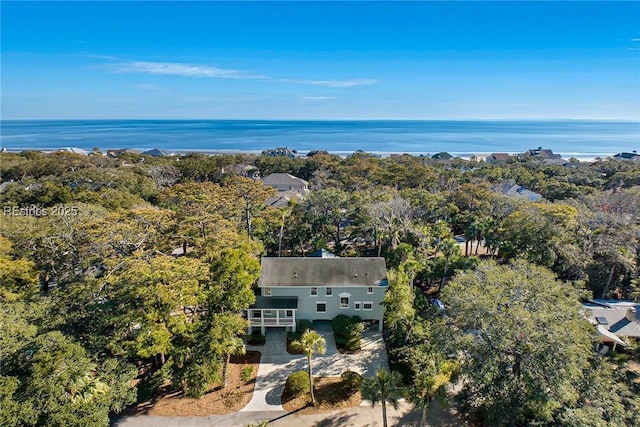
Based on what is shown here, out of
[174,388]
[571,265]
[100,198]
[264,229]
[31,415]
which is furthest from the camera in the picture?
[100,198]

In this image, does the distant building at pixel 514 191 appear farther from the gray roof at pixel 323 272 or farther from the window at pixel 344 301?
the window at pixel 344 301

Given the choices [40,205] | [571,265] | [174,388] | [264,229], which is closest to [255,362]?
[174,388]

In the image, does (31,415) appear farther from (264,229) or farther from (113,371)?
(264,229)

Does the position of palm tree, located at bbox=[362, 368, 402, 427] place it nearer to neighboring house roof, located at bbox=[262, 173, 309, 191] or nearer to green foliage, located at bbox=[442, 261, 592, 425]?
green foliage, located at bbox=[442, 261, 592, 425]

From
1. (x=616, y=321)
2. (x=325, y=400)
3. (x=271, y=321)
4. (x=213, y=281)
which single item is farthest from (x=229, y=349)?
(x=616, y=321)

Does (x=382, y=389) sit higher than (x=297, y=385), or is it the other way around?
(x=382, y=389)

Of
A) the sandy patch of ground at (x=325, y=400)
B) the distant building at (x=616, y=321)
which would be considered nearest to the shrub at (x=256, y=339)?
the sandy patch of ground at (x=325, y=400)

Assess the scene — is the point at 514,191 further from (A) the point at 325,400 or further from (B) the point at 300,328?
(A) the point at 325,400
